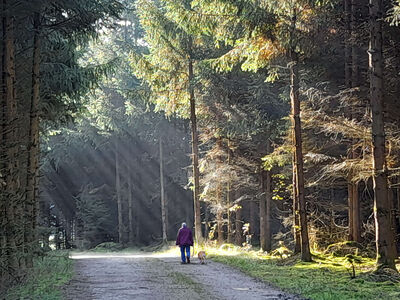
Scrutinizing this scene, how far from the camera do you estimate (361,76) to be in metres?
16.3

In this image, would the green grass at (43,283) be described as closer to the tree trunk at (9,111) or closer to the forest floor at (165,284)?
the forest floor at (165,284)

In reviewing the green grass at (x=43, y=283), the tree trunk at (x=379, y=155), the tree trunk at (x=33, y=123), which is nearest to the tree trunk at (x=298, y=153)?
the tree trunk at (x=379, y=155)

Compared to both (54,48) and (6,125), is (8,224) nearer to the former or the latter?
Result: (6,125)

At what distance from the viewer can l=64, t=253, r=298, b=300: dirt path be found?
29.7ft

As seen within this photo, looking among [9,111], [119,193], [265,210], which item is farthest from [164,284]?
[119,193]

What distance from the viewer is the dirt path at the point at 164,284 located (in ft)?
29.7

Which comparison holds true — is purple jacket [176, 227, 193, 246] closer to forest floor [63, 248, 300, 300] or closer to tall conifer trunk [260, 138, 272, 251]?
forest floor [63, 248, 300, 300]

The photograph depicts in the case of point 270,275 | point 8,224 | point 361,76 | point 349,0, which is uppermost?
point 349,0

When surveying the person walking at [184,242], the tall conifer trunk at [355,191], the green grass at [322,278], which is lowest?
the green grass at [322,278]

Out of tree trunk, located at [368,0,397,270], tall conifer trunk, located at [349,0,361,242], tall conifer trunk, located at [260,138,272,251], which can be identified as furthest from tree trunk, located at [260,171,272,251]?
tree trunk, located at [368,0,397,270]

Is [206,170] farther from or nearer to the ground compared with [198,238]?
farther from the ground

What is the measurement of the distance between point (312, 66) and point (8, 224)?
453 inches

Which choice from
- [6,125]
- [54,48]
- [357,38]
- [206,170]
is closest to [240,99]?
[206,170]

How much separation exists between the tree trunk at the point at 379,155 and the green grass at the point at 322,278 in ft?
2.19
